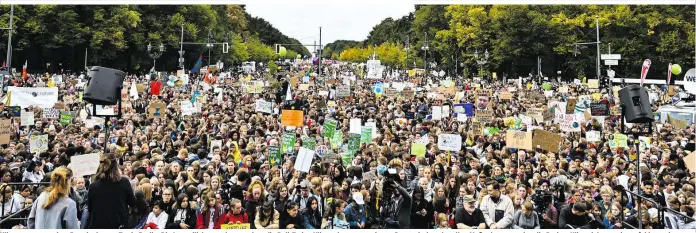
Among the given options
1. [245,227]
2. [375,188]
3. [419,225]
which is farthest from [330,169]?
[245,227]

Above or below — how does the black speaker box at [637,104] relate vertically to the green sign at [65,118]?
above

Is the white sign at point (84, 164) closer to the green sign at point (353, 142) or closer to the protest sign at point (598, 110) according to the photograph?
the green sign at point (353, 142)

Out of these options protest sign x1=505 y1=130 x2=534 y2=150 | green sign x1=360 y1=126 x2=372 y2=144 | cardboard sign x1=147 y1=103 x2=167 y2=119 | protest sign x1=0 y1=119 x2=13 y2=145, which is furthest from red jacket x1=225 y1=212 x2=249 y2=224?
cardboard sign x1=147 y1=103 x2=167 y2=119

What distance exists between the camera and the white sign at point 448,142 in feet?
41.5

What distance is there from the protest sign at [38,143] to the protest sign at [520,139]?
31.6 ft

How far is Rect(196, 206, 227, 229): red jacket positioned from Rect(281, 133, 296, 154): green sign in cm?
472

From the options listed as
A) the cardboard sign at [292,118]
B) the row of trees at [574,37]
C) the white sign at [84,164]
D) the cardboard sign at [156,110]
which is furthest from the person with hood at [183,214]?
the row of trees at [574,37]

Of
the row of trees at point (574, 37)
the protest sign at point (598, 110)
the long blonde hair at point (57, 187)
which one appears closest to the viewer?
the long blonde hair at point (57, 187)

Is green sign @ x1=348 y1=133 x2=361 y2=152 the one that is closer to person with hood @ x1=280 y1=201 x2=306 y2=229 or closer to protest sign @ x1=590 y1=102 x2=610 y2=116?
person with hood @ x1=280 y1=201 x2=306 y2=229

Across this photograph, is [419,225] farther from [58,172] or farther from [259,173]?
[58,172]

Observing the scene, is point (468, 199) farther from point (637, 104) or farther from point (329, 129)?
point (329, 129)

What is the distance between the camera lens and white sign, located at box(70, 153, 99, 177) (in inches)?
318

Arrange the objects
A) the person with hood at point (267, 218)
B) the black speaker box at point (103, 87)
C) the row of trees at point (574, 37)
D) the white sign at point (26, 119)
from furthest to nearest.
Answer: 1. the row of trees at point (574, 37)
2. the white sign at point (26, 119)
3. the person with hood at point (267, 218)
4. the black speaker box at point (103, 87)

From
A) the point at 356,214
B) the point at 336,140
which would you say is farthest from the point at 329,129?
the point at 356,214
